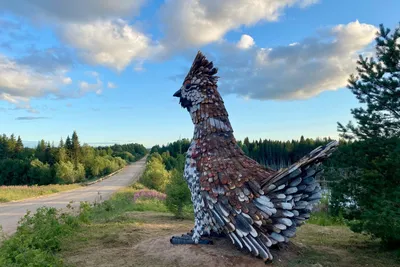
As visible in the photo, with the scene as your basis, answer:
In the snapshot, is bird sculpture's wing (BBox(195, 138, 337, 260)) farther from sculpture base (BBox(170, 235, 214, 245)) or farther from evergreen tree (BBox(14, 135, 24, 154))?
evergreen tree (BBox(14, 135, 24, 154))

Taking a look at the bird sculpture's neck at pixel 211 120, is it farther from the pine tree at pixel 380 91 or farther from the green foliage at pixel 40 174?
the green foliage at pixel 40 174

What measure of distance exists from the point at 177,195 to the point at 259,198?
19.9ft

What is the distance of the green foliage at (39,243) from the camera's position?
5059 millimetres

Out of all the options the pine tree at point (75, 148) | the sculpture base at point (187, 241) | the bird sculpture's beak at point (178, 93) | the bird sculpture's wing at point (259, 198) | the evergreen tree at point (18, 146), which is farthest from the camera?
the evergreen tree at point (18, 146)

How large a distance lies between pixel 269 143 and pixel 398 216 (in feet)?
170

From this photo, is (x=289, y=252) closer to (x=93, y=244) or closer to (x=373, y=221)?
(x=373, y=221)

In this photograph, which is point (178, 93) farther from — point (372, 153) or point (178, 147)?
point (178, 147)

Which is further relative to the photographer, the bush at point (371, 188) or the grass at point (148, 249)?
the grass at point (148, 249)

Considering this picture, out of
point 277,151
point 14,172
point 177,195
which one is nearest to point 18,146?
point 14,172

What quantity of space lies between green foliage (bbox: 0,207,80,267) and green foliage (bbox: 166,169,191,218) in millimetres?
3030

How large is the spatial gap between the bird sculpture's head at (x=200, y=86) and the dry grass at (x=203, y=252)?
8.23 feet

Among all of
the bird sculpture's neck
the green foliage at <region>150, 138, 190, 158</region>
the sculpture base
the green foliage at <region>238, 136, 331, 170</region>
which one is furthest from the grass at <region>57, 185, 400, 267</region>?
the green foliage at <region>238, 136, 331, 170</region>

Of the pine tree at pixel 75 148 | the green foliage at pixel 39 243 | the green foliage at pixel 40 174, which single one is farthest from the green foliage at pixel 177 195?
the pine tree at pixel 75 148

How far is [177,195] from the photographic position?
10391 millimetres
